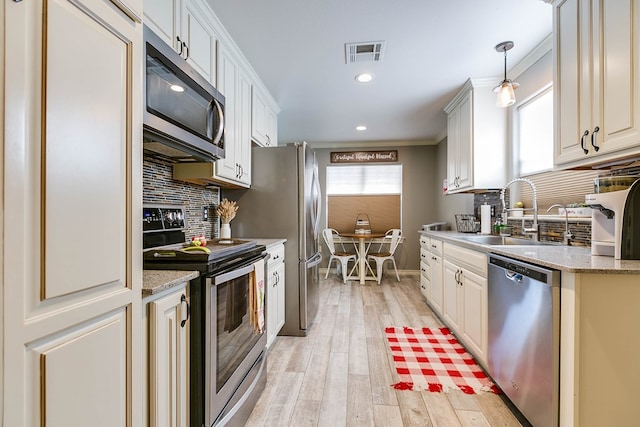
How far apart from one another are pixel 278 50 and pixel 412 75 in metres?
1.25

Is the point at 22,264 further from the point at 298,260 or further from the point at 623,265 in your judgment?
the point at 298,260

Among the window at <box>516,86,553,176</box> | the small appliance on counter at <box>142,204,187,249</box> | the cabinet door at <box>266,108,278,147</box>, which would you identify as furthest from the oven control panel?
the window at <box>516,86,553,176</box>

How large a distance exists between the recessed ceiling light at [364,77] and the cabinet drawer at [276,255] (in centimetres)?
174

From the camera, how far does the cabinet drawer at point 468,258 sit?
6.73 ft

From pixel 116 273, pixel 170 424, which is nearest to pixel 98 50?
pixel 116 273

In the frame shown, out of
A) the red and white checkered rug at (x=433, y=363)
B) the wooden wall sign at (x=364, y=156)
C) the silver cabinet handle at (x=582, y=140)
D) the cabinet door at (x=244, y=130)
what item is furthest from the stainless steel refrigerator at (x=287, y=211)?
the wooden wall sign at (x=364, y=156)

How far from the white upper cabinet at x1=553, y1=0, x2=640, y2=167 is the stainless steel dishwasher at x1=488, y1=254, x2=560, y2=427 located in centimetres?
70

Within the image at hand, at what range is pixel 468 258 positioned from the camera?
2295 mm

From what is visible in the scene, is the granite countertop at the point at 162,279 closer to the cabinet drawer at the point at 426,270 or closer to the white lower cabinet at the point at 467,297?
the white lower cabinet at the point at 467,297

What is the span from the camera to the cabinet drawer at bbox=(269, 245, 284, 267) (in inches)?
94.6

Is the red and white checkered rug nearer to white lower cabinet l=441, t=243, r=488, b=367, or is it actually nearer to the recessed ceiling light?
white lower cabinet l=441, t=243, r=488, b=367

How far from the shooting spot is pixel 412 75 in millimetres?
2830

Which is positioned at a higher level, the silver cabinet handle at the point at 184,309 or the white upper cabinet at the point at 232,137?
the white upper cabinet at the point at 232,137

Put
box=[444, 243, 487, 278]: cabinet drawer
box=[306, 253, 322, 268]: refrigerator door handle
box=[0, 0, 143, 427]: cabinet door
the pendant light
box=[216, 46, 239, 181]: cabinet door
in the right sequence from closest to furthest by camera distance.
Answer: box=[0, 0, 143, 427]: cabinet door < box=[444, 243, 487, 278]: cabinet drawer < box=[216, 46, 239, 181]: cabinet door < the pendant light < box=[306, 253, 322, 268]: refrigerator door handle
